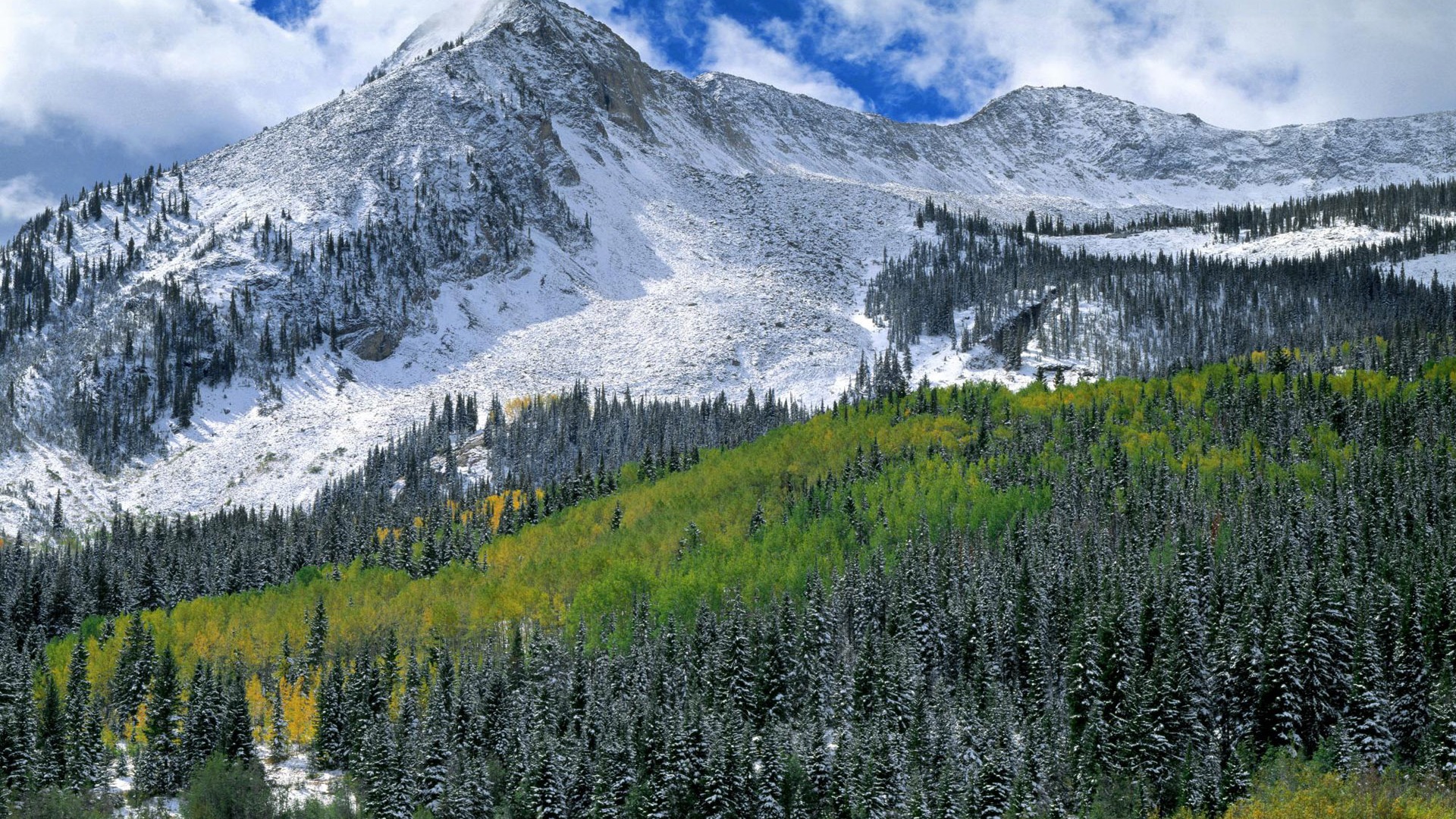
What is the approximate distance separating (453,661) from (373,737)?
29.7 meters

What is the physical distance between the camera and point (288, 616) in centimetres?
12925

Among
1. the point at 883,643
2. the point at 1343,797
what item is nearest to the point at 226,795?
the point at 883,643

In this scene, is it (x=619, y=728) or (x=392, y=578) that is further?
(x=392, y=578)

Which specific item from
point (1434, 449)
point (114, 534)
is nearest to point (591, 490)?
point (114, 534)

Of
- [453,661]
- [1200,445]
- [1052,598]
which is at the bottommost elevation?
[453,661]

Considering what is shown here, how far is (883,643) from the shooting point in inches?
3954

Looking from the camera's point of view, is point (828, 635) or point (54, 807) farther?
point (828, 635)

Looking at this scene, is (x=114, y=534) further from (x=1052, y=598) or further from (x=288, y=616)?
(x=1052, y=598)

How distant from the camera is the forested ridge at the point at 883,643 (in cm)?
8119

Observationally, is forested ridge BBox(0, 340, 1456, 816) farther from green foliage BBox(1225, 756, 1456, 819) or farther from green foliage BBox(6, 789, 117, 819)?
green foliage BBox(6, 789, 117, 819)

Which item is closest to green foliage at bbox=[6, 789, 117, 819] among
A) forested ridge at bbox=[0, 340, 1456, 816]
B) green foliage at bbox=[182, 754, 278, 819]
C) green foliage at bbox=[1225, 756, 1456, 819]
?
forested ridge at bbox=[0, 340, 1456, 816]

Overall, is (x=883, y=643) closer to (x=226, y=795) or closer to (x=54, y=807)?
(x=226, y=795)

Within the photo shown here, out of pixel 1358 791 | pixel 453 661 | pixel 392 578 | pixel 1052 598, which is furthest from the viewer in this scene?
pixel 392 578

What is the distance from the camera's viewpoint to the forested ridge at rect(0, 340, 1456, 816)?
3196 inches
